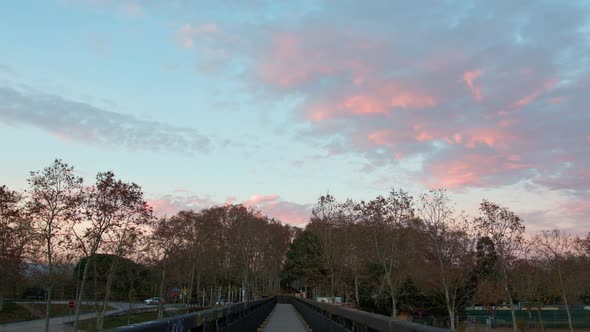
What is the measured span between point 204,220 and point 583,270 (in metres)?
45.6

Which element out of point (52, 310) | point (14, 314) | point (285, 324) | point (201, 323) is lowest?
point (52, 310)


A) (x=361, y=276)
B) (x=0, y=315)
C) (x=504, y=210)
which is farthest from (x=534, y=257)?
(x=0, y=315)

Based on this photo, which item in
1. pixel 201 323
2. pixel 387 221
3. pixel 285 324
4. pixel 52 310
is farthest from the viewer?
pixel 52 310

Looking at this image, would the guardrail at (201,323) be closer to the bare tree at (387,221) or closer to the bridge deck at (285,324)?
the bridge deck at (285,324)

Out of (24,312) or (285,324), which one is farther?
(24,312)

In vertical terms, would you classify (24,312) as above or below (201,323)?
below

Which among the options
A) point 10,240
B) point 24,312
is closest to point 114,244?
point 10,240

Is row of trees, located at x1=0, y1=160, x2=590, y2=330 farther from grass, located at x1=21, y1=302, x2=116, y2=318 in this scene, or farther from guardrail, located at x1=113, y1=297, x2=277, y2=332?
guardrail, located at x1=113, y1=297, x2=277, y2=332

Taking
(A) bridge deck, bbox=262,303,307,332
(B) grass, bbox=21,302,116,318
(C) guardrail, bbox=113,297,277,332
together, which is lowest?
(B) grass, bbox=21,302,116,318

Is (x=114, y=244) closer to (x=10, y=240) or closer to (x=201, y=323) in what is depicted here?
(x=10, y=240)

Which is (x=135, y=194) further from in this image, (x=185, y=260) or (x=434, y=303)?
(x=434, y=303)

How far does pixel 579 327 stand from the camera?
199 ft

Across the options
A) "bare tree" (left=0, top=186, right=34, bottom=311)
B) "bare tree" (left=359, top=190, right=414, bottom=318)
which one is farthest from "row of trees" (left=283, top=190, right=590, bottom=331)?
"bare tree" (left=0, top=186, right=34, bottom=311)

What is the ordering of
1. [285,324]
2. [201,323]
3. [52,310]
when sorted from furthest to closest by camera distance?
[52,310]
[285,324]
[201,323]
